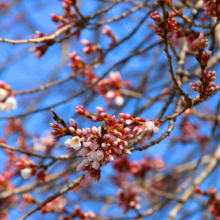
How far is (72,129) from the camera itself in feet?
4.50

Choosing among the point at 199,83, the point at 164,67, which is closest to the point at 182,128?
the point at 164,67

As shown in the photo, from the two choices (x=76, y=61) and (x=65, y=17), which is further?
(x=76, y=61)

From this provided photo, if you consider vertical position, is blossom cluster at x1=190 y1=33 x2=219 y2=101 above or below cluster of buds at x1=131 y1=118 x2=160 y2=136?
above

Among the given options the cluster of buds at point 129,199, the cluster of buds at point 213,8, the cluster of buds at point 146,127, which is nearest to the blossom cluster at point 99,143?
the cluster of buds at point 146,127

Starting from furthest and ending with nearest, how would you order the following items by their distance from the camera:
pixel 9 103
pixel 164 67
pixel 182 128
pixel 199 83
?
pixel 164 67 < pixel 182 128 < pixel 9 103 < pixel 199 83

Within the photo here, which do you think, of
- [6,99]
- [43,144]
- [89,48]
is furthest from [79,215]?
[43,144]

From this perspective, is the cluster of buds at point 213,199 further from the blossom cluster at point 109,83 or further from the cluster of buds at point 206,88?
the cluster of buds at point 206,88

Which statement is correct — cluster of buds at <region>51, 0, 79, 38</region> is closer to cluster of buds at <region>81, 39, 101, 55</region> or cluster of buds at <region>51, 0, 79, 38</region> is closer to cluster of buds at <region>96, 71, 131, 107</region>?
cluster of buds at <region>81, 39, 101, 55</region>

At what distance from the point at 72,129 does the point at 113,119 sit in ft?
0.72

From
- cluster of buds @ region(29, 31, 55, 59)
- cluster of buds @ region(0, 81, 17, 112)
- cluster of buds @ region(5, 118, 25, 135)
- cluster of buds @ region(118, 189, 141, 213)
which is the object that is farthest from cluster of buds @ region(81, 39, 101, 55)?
cluster of buds @ region(5, 118, 25, 135)

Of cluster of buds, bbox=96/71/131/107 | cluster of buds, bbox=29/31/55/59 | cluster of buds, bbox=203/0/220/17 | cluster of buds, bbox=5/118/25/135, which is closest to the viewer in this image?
cluster of buds, bbox=203/0/220/17

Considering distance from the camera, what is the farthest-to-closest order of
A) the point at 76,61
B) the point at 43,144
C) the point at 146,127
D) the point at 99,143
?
the point at 43,144 → the point at 76,61 → the point at 146,127 → the point at 99,143

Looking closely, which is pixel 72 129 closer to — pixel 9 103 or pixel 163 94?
pixel 9 103

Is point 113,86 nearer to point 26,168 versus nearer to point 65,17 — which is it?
point 65,17
